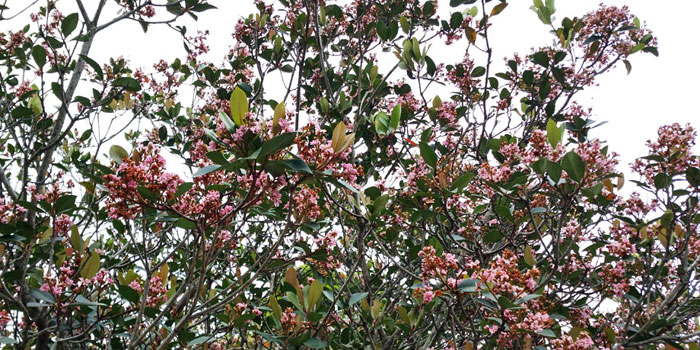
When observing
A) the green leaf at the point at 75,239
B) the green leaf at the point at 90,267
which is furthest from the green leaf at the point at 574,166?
the green leaf at the point at 75,239

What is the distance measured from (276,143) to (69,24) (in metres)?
2.11

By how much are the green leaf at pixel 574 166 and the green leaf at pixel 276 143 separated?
1272mm

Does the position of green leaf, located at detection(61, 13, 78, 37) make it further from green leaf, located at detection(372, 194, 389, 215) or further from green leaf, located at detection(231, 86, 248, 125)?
green leaf, located at detection(372, 194, 389, 215)

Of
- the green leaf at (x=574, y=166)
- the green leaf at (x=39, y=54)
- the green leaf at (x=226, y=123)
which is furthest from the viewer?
the green leaf at (x=39, y=54)

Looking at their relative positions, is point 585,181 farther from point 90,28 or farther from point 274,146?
point 90,28

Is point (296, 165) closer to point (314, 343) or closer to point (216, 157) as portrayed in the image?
point (216, 157)

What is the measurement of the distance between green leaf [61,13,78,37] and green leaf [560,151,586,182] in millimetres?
2770

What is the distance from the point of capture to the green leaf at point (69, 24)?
109 inches

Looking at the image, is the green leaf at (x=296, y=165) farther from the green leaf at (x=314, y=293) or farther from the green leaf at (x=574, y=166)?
the green leaf at (x=574, y=166)

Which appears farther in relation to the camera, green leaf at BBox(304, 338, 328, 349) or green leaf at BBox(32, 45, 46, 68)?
green leaf at BBox(32, 45, 46, 68)

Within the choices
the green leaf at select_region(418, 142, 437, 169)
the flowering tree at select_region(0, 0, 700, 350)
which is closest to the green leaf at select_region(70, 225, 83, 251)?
the flowering tree at select_region(0, 0, 700, 350)

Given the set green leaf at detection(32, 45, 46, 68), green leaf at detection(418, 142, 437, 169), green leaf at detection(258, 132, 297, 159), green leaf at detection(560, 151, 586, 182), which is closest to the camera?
green leaf at detection(258, 132, 297, 159)

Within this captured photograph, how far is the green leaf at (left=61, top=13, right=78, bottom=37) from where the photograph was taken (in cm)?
277

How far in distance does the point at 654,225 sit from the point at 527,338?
144cm
